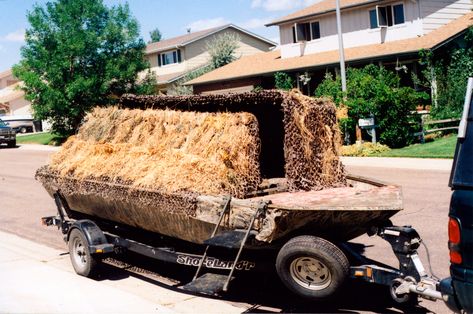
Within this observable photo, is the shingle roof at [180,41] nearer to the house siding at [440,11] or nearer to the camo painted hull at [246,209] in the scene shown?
the house siding at [440,11]

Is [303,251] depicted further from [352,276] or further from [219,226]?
[219,226]

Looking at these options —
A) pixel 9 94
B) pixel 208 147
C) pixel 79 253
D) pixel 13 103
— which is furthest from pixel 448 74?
pixel 9 94

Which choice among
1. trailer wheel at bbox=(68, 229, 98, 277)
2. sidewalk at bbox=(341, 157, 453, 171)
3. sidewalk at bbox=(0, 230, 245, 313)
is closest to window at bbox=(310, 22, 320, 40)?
sidewalk at bbox=(341, 157, 453, 171)

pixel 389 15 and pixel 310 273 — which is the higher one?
pixel 389 15

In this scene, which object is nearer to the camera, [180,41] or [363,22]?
[363,22]

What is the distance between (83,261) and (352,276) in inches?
160

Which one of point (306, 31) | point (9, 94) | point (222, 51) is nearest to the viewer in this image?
point (306, 31)

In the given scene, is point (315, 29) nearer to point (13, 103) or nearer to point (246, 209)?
point (246, 209)

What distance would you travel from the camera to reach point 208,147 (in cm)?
755

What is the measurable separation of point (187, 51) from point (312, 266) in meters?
45.6

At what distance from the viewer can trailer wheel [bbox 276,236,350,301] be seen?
531 cm

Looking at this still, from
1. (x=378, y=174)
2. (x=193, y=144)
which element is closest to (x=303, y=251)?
(x=193, y=144)

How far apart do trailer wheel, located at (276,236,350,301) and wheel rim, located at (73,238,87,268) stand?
3360 mm

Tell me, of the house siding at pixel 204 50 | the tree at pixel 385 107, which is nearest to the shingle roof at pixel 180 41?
the house siding at pixel 204 50
